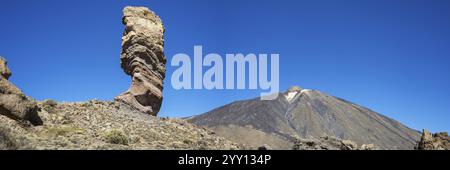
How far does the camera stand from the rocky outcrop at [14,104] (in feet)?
73.9

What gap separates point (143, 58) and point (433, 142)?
69.3 ft

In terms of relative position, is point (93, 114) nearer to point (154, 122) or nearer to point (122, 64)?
point (154, 122)

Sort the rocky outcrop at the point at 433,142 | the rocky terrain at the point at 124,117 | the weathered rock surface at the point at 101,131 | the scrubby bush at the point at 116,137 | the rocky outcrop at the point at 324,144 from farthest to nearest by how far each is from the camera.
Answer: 1. the rocky outcrop at the point at 433,142
2. the rocky outcrop at the point at 324,144
3. the scrubby bush at the point at 116,137
4. the rocky terrain at the point at 124,117
5. the weathered rock surface at the point at 101,131

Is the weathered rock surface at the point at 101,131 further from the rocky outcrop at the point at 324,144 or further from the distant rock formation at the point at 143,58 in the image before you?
the rocky outcrop at the point at 324,144

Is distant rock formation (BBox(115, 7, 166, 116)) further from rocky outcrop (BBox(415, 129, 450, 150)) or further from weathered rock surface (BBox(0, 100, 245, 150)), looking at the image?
rocky outcrop (BBox(415, 129, 450, 150))

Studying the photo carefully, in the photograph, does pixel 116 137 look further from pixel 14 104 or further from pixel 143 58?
pixel 143 58

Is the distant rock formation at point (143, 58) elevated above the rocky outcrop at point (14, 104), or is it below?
above

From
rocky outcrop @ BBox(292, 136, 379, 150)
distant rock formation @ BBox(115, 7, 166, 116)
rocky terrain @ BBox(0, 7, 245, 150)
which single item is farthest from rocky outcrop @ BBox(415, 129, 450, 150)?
distant rock formation @ BBox(115, 7, 166, 116)

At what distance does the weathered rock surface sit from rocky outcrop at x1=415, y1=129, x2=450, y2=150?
41.9 feet

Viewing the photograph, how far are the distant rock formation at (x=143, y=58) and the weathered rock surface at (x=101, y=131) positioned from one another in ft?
5.16

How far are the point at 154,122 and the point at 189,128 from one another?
2.94 m

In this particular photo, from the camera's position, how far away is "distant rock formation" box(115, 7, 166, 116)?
114ft

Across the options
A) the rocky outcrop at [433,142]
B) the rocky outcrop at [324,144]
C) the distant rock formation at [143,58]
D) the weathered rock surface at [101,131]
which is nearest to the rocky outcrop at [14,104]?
the weathered rock surface at [101,131]
